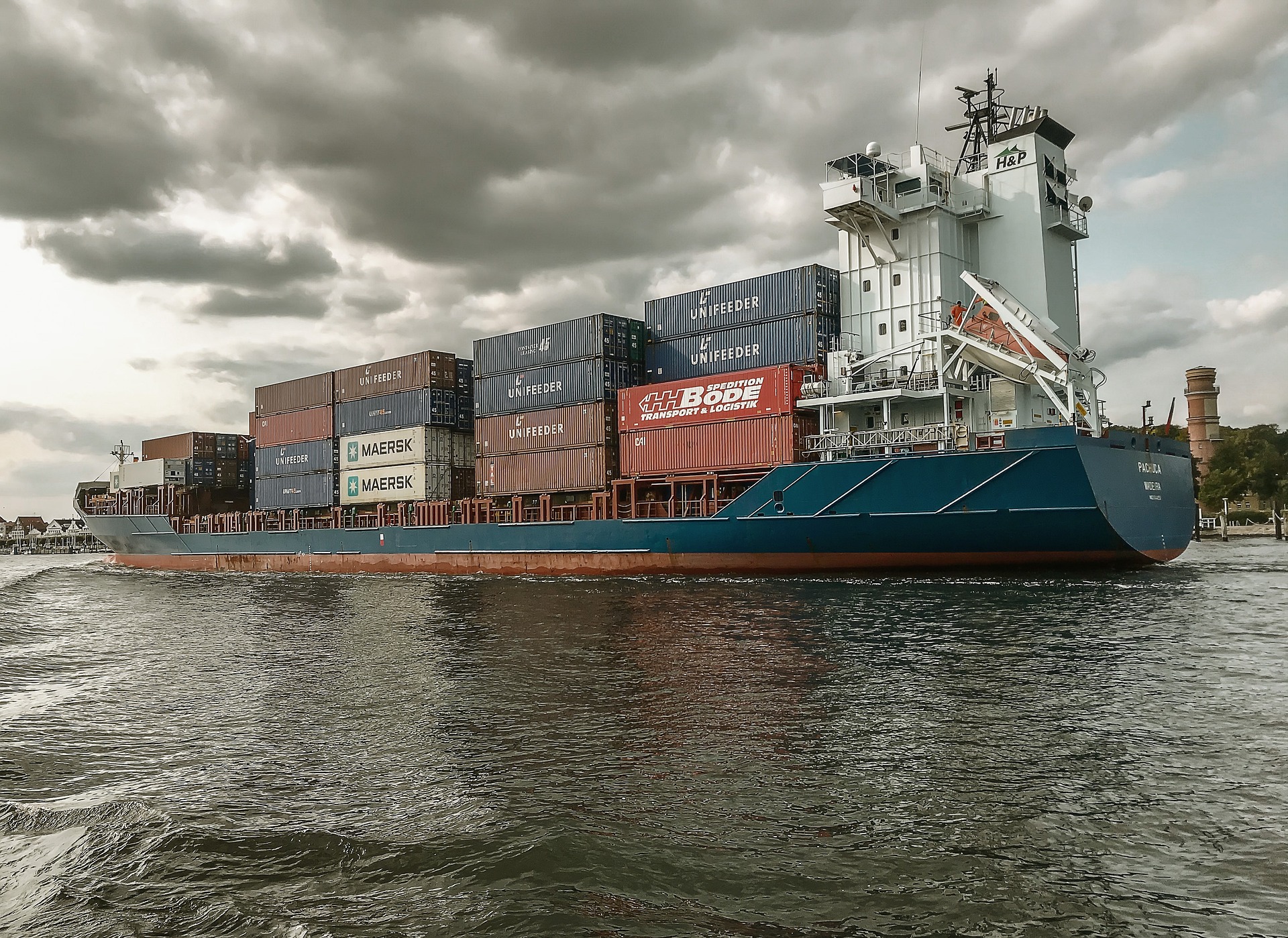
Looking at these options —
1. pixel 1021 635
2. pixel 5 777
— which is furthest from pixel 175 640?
pixel 1021 635

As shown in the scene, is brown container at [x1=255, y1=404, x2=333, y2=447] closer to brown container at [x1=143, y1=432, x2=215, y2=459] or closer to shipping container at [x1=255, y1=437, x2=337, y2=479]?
shipping container at [x1=255, y1=437, x2=337, y2=479]

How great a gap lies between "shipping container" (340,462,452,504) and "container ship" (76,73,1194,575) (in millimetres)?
197

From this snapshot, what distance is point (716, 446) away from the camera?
2800 centimetres

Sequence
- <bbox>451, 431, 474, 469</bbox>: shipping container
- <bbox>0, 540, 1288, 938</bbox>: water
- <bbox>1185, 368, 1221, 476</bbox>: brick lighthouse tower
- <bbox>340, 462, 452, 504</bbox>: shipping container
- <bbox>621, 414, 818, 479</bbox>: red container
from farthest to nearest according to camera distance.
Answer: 1. <bbox>1185, 368, 1221, 476</bbox>: brick lighthouse tower
2. <bbox>451, 431, 474, 469</bbox>: shipping container
3. <bbox>340, 462, 452, 504</bbox>: shipping container
4. <bbox>621, 414, 818, 479</bbox>: red container
5. <bbox>0, 540, 1288, 938</bbox>: water

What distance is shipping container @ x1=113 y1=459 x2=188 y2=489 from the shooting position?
52.6m

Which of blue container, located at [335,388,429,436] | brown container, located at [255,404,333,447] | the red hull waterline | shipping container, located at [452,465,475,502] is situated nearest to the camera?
the red hull waterline

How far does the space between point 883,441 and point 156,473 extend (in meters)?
49.3

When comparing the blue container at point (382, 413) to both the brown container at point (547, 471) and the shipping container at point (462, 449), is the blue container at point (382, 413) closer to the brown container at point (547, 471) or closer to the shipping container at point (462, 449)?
the shipping container at point (462, 449)

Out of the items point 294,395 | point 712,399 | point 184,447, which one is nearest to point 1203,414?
point 712,399

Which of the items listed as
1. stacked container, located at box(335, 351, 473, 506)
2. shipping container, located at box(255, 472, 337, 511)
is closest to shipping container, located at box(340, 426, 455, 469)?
stacked container, located at box(335, 351, 473, 506)

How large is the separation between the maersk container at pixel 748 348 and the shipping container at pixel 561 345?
1471mm

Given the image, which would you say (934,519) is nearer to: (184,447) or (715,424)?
(715,424)

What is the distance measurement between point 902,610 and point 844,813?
41.7 ft

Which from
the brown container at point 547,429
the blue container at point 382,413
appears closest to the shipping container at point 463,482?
the blue container at point 382,413
